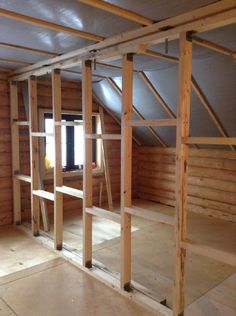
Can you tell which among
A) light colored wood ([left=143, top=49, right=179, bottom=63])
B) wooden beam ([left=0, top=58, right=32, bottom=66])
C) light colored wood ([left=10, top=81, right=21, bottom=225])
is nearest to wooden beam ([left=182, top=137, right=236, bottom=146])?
light colored wood ([left=143, top=49, right=179, bottom=63])

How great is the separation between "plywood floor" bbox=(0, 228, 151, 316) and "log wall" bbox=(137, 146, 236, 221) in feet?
8.67

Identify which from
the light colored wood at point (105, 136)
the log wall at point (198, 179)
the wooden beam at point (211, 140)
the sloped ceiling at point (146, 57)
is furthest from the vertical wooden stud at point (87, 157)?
the log wall at point (198, 179)

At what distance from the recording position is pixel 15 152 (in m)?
4.08

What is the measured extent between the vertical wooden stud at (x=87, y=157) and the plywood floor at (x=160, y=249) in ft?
1.02

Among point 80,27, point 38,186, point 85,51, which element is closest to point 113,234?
point 38,186

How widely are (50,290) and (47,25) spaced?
216 cm

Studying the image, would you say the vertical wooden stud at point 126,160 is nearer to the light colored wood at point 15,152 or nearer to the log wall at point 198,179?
the light colored wood at point 15,152

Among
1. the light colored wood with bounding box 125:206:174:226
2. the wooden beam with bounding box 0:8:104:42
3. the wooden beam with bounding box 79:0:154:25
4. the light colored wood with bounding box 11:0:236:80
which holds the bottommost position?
the light colored wood with bounding box 125:206:174:226

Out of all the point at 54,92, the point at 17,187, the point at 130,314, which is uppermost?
the point at 54,92

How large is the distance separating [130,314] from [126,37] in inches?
84.3

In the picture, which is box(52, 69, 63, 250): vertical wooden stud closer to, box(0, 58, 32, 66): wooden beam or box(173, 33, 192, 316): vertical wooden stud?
box(0, 58, 32, 66): wooden beam

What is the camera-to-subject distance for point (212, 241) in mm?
3688

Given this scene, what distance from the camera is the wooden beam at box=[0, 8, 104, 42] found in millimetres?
1993

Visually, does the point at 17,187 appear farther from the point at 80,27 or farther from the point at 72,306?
the point at 80,27
